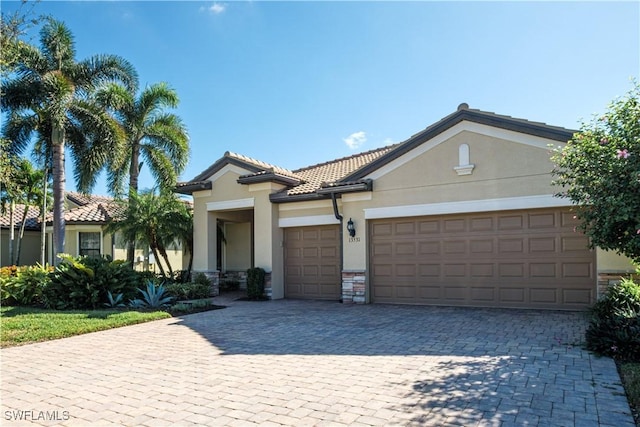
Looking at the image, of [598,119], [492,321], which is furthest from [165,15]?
[492,321]

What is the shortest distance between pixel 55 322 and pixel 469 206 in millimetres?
10736

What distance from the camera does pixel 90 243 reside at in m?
20.9

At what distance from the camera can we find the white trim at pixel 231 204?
1515 centimetres

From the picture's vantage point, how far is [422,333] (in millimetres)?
8312

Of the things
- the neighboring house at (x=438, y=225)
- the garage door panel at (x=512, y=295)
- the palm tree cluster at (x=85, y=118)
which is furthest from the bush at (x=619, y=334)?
the palm tree cluster at (x=85, y=118)

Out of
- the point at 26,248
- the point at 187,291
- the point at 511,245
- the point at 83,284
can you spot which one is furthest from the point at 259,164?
the point at 26,248

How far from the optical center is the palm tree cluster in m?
16.3

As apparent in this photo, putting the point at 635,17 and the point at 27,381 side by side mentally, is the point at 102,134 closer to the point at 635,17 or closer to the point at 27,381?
the point at 27,381

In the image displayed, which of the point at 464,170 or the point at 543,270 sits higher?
the point at 464,170

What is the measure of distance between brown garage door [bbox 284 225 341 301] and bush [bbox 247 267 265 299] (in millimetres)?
959

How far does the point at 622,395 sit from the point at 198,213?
1425cm

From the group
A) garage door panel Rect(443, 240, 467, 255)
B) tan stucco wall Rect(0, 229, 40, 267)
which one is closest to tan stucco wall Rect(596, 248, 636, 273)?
garage door panel Rect(443, 240, 467, 255)

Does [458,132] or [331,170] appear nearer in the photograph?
[458,132]

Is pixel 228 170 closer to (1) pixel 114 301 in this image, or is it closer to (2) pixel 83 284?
(1) pixel 114 301
